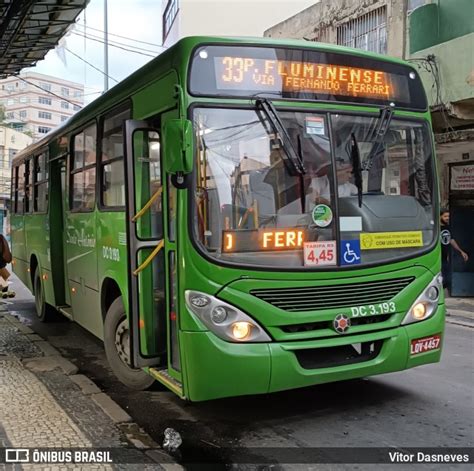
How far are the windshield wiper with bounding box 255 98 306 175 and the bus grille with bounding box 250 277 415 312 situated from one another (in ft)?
2.90

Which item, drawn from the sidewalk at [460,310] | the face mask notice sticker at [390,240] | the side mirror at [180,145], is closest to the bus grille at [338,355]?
the face mask notice sticker at [390,240]

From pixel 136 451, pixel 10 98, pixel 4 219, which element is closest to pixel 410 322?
pixel 136 451

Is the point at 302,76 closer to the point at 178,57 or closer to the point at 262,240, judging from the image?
the point at 178,57

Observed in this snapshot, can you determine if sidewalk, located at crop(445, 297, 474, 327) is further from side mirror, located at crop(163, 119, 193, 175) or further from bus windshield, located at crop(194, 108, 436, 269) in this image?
side mirror, located at crop(163, 119, 193, 175)

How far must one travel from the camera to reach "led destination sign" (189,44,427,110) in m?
4.12

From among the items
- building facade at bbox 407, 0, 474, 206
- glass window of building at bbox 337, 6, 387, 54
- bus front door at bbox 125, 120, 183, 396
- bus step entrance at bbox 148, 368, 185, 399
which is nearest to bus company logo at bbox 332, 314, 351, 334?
bus step entrance at bbox 148, 368, 185, 399

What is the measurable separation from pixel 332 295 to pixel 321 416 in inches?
45.7

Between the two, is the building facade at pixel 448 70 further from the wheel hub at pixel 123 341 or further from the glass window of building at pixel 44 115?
the glass window of building at pixel 44 115

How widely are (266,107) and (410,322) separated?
206cm

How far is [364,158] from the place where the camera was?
175 inches

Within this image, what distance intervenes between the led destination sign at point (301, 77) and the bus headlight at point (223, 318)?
155 cm

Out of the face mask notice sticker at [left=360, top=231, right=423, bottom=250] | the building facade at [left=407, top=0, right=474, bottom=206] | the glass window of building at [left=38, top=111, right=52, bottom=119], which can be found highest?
the glass window of building at [left=38, top=111, right=52, bottom=119]

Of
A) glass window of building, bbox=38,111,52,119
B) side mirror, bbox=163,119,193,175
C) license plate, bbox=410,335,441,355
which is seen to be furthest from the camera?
glass window of building, bbox=38,111,52,119

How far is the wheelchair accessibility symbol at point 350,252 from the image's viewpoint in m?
4.29
